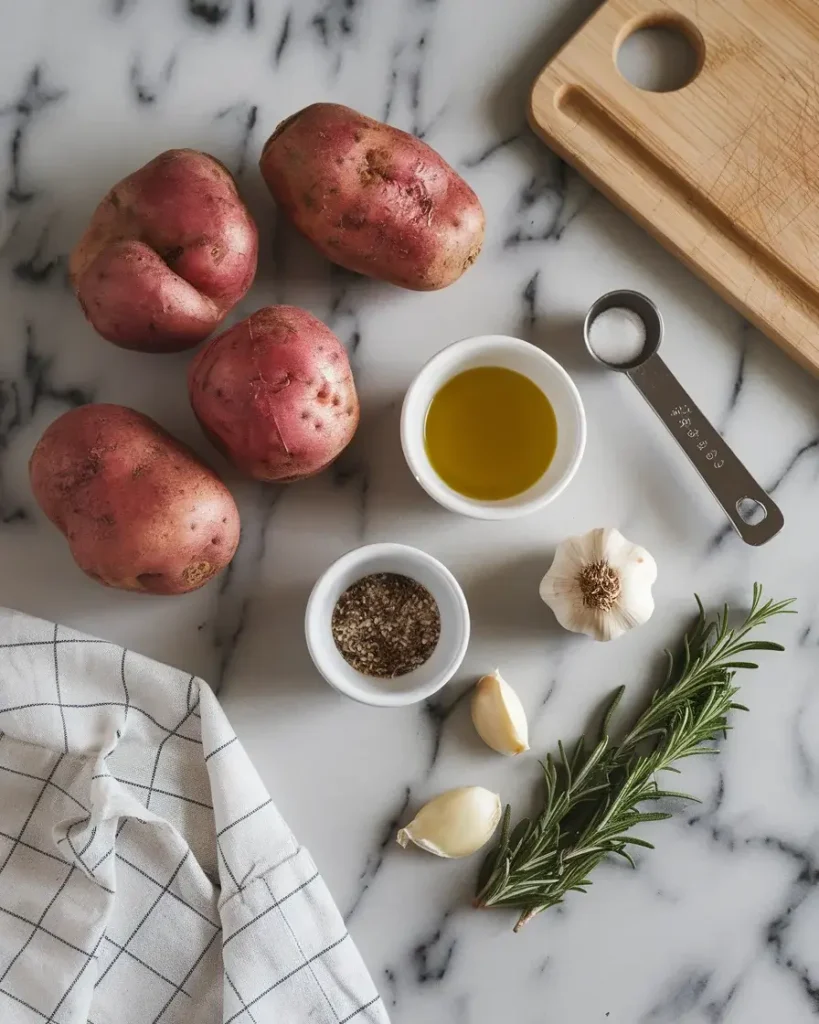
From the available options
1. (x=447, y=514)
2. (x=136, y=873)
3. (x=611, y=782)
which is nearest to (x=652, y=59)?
(x=447, y=514)

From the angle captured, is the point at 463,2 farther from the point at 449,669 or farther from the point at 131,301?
the point at 449,669

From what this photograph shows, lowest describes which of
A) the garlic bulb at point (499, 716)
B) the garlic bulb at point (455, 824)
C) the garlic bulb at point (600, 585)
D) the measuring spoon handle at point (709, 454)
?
the garlic bulb at point (455, 824)

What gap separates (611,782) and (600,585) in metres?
0.24

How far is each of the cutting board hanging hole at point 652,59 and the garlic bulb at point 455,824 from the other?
863 mm

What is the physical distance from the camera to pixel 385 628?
41.5 inches

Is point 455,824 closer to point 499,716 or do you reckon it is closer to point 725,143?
point 499,716

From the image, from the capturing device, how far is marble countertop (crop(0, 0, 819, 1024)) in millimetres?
1094

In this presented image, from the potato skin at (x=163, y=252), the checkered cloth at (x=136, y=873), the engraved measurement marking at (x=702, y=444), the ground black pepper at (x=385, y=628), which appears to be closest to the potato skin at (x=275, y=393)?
the potato skin at (x=163, y=252)

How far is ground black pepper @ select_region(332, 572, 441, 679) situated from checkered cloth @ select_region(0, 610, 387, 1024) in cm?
17

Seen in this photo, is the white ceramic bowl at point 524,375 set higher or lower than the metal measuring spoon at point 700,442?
lower

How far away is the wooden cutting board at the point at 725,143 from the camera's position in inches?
43.0

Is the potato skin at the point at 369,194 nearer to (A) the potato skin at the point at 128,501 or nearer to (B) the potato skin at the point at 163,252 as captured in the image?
(B) the potato skin at the point at 163,252

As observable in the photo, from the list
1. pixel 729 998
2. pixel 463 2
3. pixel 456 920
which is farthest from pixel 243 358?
pixel 729 998

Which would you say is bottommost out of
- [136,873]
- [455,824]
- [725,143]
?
[136,873]
